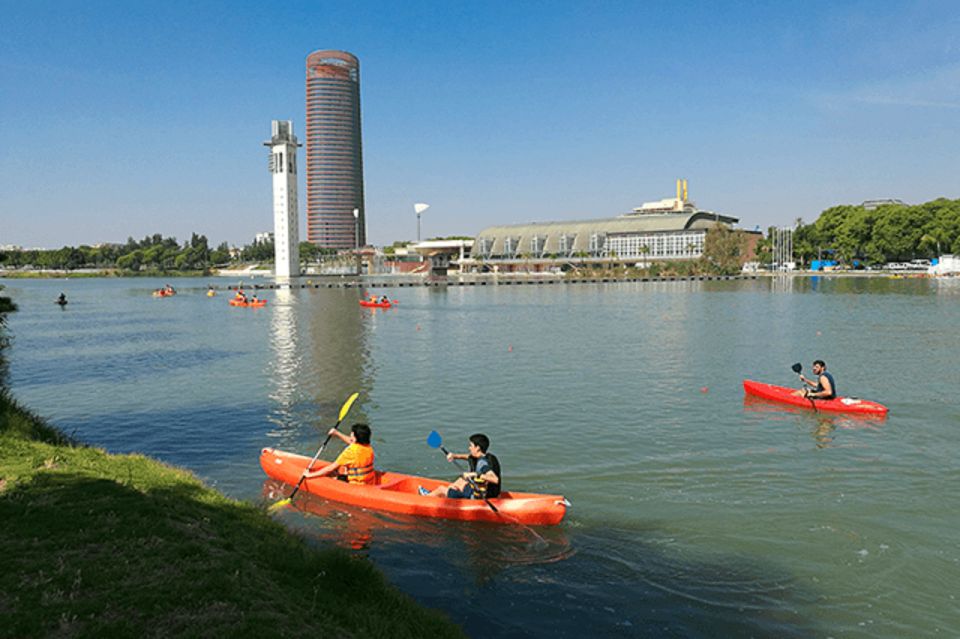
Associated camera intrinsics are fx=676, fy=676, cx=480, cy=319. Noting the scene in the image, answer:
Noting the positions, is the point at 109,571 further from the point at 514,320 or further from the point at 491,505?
the point at 514,320

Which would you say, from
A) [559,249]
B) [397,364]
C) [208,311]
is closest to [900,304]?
[397,364]

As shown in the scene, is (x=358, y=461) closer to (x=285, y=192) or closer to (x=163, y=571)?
(x=163, y=571)

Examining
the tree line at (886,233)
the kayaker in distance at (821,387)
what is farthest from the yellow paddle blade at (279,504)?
the tree line at (886,233)

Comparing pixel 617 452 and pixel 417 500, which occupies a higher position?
pixel 417 500

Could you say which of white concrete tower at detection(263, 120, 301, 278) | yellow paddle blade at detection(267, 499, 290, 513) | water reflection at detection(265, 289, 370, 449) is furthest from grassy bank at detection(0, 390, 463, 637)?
white concrete tower at detection(263, 120, 301, 278)

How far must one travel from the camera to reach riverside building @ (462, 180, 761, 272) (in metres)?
158

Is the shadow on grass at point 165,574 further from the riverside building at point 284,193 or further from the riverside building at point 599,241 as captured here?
the riverside building at point 284,193

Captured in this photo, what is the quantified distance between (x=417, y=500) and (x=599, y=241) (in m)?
166

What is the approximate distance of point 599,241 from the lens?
172875mm

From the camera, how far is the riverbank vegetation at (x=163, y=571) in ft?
18.7

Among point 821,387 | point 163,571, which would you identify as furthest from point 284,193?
point 163,571

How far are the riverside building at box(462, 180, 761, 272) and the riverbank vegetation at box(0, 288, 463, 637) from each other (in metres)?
144

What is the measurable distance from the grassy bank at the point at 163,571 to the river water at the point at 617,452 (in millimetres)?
1983

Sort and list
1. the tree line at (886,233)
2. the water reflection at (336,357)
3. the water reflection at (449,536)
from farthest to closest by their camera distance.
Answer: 1. the tree line at (886,233)
2. the water reflection at (336,357)
3. the water reflection at (449,536)
